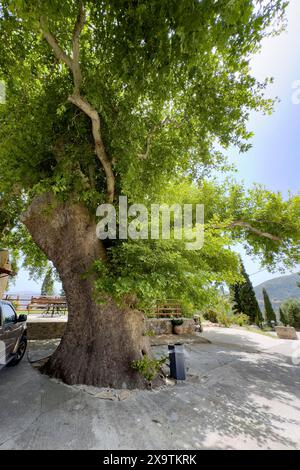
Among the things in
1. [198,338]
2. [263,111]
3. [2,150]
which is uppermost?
[263,111]

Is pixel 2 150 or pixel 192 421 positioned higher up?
pixel 2 150

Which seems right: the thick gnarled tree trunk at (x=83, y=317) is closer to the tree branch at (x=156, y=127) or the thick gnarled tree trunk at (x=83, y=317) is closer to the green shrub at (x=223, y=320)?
the tree branch at (x=156, y=127)

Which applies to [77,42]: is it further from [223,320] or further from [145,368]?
[223,320]

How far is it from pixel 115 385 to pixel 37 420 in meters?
1.81

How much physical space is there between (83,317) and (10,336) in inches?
68.7

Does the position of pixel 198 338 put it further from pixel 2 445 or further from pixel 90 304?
pixel 2 445

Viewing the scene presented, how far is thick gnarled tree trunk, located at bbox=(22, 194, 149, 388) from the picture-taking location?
513 cm

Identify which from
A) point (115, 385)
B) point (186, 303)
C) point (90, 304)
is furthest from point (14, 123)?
point (115, 385)

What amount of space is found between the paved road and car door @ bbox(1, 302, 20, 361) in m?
0.71

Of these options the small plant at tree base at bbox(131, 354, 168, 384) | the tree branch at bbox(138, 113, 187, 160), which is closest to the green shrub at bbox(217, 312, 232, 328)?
the small plant at tree base at bbox(131, 354, 168, 384)

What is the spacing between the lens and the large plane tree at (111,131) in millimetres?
3672

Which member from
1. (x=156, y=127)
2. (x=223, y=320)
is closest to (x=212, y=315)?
(x=223, y=320)

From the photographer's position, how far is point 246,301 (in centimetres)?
2602
